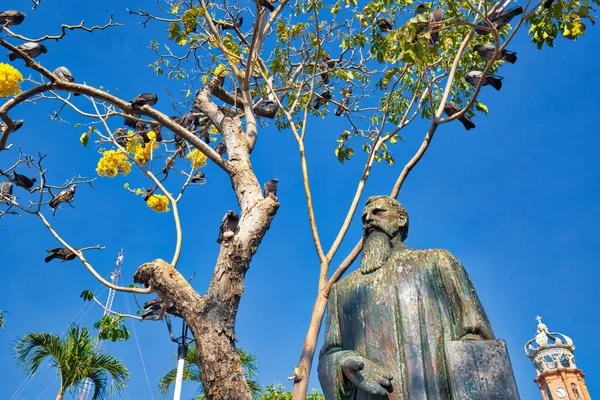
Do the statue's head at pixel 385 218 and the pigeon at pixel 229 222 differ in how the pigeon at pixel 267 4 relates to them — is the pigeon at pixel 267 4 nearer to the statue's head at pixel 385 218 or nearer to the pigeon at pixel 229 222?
the pigeon at pixel 229 222

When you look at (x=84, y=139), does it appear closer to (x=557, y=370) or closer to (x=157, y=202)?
(x=157, y=202)

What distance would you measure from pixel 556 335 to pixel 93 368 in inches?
814

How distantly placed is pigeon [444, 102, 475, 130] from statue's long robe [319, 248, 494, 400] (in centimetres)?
378

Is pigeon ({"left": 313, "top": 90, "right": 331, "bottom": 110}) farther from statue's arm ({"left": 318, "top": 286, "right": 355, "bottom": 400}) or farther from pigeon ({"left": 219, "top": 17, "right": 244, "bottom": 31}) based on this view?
statue's arm ({"left": 318, "top": 286, "right": 355, "bottom": 400})

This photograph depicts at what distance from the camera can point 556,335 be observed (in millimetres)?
24906

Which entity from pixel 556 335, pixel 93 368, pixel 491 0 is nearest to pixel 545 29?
pixel 491 0

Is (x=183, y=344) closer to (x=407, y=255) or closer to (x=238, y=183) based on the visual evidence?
(x=238, y=183)

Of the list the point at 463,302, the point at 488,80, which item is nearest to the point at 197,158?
the point at 488,80

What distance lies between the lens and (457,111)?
662cm

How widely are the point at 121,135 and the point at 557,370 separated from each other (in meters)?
23.5

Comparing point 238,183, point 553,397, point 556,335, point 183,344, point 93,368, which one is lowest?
point 183,344

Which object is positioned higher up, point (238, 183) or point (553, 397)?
point (553, 397)

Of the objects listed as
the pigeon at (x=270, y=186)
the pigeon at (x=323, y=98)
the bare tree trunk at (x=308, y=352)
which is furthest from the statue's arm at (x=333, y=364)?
the pigeon at (x=323, y=98)

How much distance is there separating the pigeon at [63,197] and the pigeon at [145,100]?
5.10ft
